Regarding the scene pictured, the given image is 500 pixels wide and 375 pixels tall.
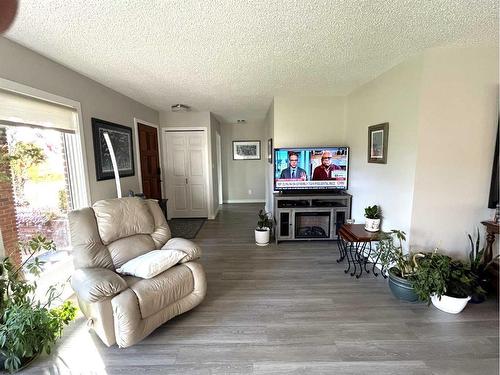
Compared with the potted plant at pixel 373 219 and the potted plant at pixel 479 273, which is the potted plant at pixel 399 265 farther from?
the potted plant at pixel 479 273

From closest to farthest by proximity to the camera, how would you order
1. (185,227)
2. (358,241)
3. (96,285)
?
(96,285)
(358,241)
(185,227)

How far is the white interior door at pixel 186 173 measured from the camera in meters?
4.85

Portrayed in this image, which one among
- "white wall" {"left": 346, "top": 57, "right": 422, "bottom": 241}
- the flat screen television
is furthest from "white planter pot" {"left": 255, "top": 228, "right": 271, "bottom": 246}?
"white wall" {"left": 346, "top": 57, "right": 422, "bottom": 241}

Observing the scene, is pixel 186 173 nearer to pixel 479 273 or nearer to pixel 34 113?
pixel 34 113

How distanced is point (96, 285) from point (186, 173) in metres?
3.58

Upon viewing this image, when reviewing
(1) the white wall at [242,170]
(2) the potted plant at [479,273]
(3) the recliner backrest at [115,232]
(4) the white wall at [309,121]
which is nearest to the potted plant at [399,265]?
(2) the potted plant at [479,273]

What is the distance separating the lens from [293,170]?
353cm

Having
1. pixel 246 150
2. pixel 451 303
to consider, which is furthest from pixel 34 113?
pixel 246 150

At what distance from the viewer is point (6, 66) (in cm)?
172

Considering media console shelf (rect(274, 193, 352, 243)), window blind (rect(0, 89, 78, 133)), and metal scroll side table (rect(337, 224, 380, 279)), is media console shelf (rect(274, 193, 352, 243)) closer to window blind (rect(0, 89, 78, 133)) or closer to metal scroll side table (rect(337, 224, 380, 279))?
metal scroll side table (rect(337, 224, 380, 279))

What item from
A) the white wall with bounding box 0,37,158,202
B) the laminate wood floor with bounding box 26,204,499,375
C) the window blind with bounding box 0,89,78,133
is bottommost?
the laminate wood floor with bounding box 26,204,499,375

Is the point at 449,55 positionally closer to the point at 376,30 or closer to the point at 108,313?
the point at 376,30

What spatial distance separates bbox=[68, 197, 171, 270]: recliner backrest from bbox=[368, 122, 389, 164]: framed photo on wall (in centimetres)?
254

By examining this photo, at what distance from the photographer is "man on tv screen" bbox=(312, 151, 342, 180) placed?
3.48 m
